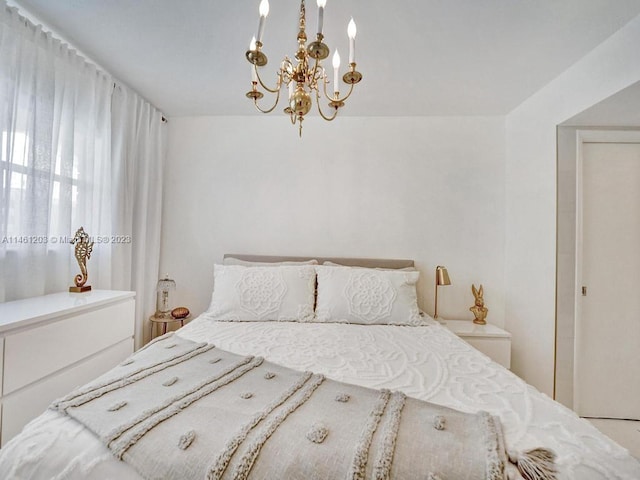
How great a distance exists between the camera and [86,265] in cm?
205

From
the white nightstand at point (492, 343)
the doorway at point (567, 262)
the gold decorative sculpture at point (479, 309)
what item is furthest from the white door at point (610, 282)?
the gold decorative sculpture at point (479, 309)

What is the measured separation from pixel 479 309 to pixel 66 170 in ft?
10.6

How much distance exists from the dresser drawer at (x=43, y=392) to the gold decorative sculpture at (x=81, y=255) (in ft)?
1.46

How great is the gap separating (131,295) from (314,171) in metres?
1.78

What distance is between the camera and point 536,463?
747 mm

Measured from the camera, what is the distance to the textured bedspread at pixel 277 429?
0.73 metres

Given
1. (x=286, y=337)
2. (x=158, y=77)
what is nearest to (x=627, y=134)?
(x=286, y=337)

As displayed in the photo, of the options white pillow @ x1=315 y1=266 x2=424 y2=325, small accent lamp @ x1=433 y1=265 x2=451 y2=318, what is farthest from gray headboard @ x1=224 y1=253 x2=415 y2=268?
white pillow @ x1=315 y1=266 x2=424 y2=325

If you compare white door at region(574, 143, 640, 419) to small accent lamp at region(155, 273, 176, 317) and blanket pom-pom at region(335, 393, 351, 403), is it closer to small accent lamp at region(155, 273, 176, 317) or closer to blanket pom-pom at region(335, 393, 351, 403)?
blanket pom-pom at region(335, 393, 351, 403)

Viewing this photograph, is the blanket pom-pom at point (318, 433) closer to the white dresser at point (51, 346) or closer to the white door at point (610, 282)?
the white dresser at point (51, 346)

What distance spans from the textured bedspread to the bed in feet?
0.19

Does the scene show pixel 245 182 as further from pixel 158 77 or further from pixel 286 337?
pixel 286 337

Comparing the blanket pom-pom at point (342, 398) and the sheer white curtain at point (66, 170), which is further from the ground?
the sheer white curtain at point (66, 170)

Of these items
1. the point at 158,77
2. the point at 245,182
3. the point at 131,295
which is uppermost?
the point at 158,77
